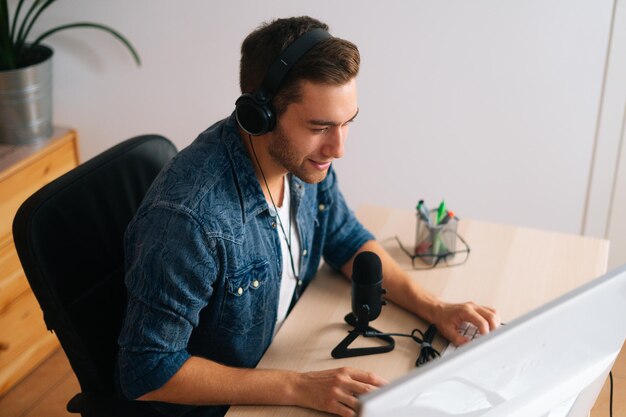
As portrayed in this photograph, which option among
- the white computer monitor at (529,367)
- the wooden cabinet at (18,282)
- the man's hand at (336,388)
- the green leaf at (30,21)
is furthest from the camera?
the green leaf at (30,21)

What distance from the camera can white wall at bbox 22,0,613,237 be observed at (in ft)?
7.61

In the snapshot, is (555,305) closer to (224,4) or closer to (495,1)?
(495,1)

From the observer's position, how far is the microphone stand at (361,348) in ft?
4.54

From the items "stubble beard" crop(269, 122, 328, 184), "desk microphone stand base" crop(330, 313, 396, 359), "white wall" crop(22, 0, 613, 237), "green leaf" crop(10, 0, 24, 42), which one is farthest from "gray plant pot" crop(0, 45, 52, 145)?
"desk microphone stand base" crop(330, 313, 396, 359)

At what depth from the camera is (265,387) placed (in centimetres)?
125

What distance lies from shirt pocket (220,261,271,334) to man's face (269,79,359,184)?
0.66 ft

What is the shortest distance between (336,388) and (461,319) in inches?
13.1

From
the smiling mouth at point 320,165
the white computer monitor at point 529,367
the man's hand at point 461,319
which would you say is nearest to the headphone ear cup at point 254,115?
the smiling mouth at point 320,165

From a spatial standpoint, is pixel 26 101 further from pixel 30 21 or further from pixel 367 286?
pixel 367 286

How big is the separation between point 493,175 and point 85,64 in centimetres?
145

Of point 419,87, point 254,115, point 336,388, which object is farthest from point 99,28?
point 336,388

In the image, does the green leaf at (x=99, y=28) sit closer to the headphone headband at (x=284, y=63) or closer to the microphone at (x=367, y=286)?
the headphone headband at (x=284, y=63)

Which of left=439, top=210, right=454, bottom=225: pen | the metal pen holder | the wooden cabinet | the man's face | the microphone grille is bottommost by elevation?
the wooden cabinet

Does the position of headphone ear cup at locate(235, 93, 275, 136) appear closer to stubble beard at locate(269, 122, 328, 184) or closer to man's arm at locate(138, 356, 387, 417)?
stubble beard at locate(269, 122, 328, 184)
